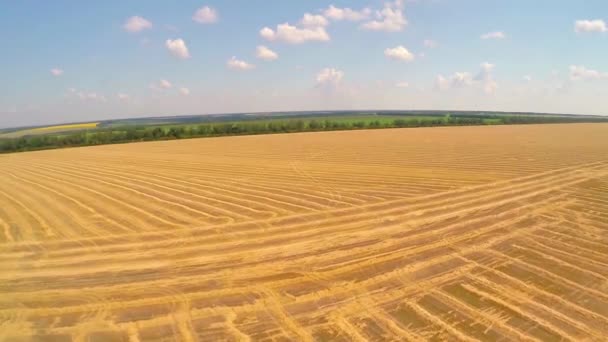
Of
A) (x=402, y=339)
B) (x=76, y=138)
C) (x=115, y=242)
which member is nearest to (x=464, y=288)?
(x=402, y=339)

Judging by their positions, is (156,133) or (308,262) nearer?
(308,262)

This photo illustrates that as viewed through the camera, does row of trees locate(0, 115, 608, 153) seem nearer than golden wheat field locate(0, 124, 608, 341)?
No

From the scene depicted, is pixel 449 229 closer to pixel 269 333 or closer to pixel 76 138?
pixel 269 333

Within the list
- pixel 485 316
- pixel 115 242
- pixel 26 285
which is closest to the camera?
pixel 485 316

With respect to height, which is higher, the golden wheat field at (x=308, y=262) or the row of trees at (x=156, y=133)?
the row of trees at (x=156, y=133)

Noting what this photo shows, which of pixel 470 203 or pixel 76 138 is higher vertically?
pixel 76 138

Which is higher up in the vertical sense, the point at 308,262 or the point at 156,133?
the point at 156,133

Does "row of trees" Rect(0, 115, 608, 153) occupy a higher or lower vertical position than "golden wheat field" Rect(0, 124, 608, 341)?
higher

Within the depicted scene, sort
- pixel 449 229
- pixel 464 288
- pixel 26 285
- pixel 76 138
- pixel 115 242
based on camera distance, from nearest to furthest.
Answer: pixel 464 288, pixel 26 285, pixel 115 242, pixel 449 229, pixel 76 138
